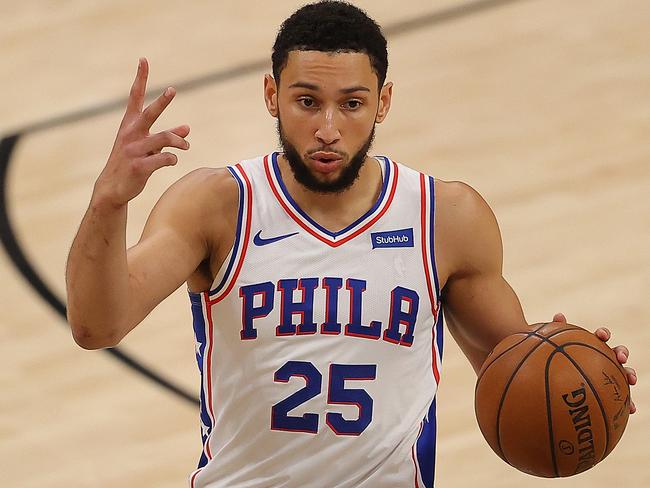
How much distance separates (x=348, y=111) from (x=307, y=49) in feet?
0.70

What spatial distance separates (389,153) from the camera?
367 inches

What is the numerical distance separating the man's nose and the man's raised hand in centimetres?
51

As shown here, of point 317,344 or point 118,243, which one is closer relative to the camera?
point 118,243

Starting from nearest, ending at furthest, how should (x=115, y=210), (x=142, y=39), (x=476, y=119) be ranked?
(x=115, y=210) < (x=476, y=119) < (x=142, y=39)

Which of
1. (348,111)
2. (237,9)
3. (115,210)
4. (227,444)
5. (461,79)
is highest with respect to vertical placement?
(237,9)

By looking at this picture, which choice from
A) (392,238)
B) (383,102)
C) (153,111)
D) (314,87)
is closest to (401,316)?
(392,238)

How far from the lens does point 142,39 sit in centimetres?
1122

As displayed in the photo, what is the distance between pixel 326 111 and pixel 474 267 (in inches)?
28.6

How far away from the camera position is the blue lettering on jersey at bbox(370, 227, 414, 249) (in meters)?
4.45

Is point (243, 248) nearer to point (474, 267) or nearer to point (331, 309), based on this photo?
point (331, 309)

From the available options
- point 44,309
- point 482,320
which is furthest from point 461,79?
point 482,320

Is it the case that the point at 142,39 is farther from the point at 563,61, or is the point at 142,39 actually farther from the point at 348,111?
the point at 348,111

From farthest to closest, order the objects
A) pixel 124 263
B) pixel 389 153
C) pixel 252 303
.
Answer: pixel 389 153
pixel 252 303
pixel 124 263

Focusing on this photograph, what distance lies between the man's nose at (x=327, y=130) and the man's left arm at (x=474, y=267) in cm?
54
